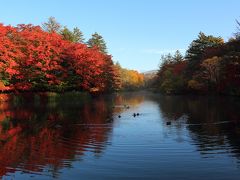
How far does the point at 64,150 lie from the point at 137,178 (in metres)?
6.00

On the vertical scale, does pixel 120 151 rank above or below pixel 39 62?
below

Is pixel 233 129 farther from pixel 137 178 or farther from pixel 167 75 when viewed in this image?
pixel 167 75

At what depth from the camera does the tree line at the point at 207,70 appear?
62.6 m

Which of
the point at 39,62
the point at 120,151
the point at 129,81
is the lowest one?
the point at 120,151

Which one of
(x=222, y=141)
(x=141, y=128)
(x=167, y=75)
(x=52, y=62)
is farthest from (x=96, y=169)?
(x=167, y=75)

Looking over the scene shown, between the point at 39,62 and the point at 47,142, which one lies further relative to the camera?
the point at 39,62

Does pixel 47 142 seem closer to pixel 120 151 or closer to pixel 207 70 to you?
pixel 120 151

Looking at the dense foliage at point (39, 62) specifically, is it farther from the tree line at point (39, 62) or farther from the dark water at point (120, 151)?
the dark water at point (120, 151)

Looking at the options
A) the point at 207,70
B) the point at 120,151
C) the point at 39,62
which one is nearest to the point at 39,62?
the point at 39,62

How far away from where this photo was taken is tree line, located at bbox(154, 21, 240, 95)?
62.6m

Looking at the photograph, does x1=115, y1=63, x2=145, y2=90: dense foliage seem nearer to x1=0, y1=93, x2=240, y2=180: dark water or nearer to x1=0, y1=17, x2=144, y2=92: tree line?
x1=0, y1=17, x2=144, y2=92: tree line

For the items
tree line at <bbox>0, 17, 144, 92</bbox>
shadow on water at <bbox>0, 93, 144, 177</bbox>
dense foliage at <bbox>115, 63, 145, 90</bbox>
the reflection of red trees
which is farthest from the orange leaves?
dense foliage at <bbox>115, 63, 145, 90</bbox>

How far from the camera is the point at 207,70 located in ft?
252

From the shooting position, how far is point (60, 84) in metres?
60.6
